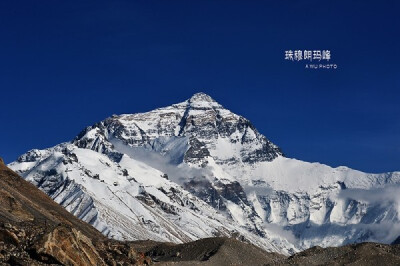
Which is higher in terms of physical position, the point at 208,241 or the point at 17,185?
the point at 17,185

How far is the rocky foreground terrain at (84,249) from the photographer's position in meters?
86.1

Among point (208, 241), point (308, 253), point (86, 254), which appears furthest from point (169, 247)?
point (86, 254)

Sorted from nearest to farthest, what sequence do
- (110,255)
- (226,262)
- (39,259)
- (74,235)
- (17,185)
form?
(39,259) → (74,235) → (110,255) → (226,262) → (17,185)

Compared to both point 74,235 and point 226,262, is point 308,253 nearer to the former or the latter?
point 226,262

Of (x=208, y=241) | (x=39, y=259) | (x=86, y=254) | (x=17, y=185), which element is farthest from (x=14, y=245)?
(x=17, y=185)

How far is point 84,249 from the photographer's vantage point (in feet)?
309

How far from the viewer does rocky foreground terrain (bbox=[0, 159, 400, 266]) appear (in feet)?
283

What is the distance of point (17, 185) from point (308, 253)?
6732 cm

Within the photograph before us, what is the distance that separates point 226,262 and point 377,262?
110ft

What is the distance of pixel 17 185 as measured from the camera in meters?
177

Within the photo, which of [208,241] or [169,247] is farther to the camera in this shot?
[169,247]

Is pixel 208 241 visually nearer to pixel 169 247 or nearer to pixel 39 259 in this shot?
pixel 169 247

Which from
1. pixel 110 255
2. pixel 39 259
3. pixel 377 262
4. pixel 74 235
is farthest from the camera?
pixel 377 262

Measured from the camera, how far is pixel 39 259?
278ft
